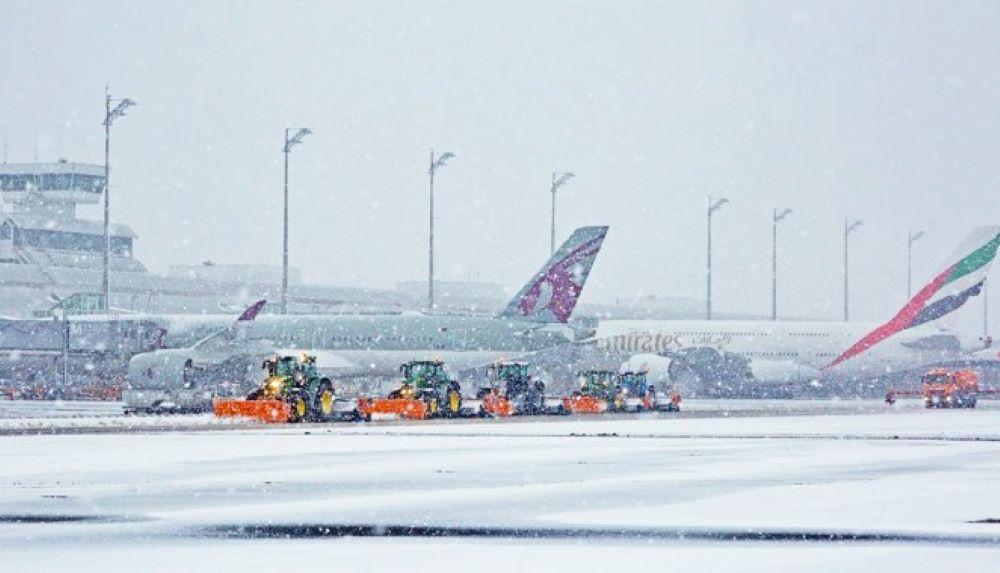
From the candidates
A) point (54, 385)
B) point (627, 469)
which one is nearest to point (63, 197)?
point (54, 385)

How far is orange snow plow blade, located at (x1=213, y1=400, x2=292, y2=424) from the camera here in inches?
2242

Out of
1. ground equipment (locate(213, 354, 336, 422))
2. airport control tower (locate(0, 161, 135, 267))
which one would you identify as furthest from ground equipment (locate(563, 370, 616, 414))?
airport control tower (locate(0, 161, 135, 267))

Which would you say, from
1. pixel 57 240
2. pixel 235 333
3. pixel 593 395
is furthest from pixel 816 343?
pixel 57 240

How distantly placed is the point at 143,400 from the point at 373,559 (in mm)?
51679

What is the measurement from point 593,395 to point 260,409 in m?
22.2

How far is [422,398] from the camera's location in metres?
63.7

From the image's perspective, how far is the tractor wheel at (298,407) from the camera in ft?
189

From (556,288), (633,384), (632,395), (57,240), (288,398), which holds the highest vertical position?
(57,240)

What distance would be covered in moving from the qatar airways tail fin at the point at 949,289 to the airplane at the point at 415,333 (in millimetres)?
18833

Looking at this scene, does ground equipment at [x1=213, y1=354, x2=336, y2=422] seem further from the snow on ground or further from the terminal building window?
the terminal building window

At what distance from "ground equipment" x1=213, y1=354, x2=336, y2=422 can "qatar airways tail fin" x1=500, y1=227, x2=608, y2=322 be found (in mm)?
21091

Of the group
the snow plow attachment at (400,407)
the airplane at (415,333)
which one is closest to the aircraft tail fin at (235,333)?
the airplane at (415,333)

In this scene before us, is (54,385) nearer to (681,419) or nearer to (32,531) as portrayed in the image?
(681,419)

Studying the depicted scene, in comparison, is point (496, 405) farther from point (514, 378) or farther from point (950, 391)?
point (950, 391)
